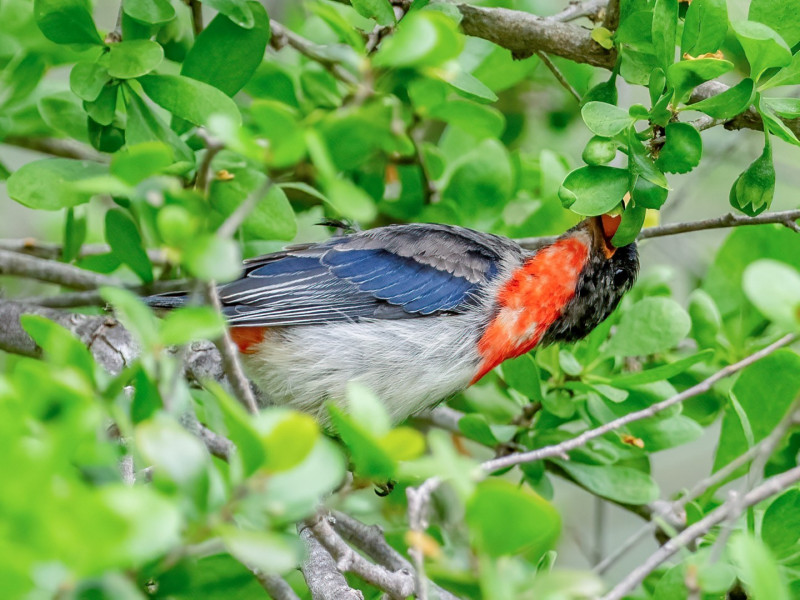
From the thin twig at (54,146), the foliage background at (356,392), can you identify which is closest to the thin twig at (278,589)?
the foliage background at (356,392)

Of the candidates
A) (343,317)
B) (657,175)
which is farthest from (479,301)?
(657,175)

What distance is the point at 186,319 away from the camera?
1231 millimetres

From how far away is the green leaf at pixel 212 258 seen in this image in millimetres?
1187

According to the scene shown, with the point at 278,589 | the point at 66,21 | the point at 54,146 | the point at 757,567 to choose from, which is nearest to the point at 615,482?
the point at 278,589

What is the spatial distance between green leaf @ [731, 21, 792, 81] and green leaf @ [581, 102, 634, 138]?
1.02 ft

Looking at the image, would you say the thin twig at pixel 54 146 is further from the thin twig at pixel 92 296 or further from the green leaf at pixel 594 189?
the green leaf at pixel 594 189

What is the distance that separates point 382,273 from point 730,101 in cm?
153

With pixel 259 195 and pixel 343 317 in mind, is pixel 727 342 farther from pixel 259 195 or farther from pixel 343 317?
pixel 259 195

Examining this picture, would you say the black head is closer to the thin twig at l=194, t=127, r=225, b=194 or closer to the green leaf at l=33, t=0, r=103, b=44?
the green leaf at l=33, t=0, r=103, b=44

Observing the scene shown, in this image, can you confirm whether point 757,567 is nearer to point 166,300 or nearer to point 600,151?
point 600,151

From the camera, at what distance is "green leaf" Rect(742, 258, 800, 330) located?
3.92 feet

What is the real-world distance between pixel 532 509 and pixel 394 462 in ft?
0.79

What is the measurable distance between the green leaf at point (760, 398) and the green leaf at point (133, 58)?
1.92 m

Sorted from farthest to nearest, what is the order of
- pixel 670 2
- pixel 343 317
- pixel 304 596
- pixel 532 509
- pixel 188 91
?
pixel 343 317 < pixel 304 596 < pixel 188 91 < pixel 670 2 < pixel 532 509
